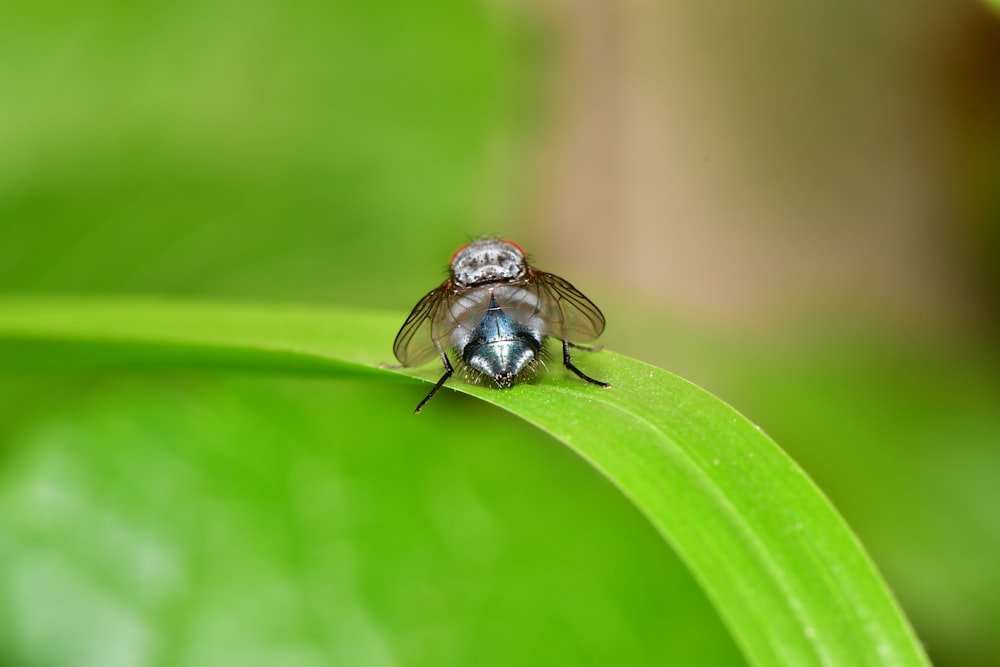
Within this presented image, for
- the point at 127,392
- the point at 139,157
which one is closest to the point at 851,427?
the point at 127,392

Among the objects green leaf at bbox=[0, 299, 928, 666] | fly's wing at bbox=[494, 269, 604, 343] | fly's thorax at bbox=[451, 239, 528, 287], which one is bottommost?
green leaf at bbox=[0, 299, 928, 666]

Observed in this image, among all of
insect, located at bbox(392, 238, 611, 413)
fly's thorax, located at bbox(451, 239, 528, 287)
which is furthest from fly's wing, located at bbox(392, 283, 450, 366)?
fly's thorax, located at bbox(451, 239, 528, 287)

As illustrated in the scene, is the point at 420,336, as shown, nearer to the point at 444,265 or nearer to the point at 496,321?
the point at 496,321

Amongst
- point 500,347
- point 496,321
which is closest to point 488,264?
point 496,321

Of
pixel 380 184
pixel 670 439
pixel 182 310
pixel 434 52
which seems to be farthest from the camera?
pixel 434 52

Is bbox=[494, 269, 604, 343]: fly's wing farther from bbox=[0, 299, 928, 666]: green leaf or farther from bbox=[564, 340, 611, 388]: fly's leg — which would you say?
bbox=[0, 299, 928, 666]: green leaf

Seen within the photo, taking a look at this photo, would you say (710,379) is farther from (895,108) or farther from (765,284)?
(895,108)

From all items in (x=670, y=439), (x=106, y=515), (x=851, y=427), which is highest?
(x=851, y=427)
